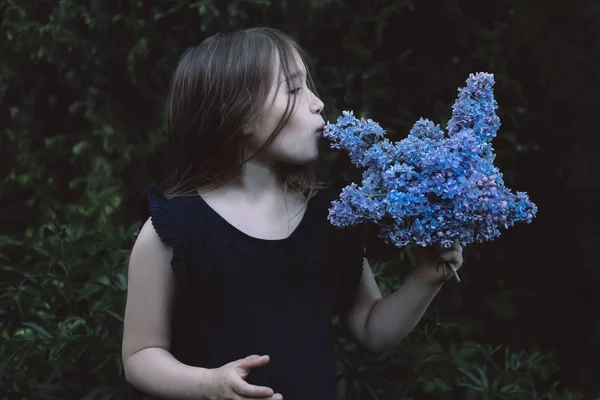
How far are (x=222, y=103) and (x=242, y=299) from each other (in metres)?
0.42

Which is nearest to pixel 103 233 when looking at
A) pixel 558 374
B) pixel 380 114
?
pixel 380 114

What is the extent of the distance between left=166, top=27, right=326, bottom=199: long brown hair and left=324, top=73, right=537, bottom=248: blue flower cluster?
8.7 inches

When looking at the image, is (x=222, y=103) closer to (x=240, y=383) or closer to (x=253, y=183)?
(x=253, y=183)

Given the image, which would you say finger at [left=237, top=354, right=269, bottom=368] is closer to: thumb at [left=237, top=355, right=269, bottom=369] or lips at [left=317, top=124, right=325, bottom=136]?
thumb at [left=237, top=355, right=269, bottom=369]

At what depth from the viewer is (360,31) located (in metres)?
3.32

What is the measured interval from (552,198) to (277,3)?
1.22 m

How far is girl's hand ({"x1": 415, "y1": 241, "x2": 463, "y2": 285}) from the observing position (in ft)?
5.78

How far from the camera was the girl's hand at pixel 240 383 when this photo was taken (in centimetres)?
160

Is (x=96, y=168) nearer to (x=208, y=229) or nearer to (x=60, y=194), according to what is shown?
(x=60, y=194)

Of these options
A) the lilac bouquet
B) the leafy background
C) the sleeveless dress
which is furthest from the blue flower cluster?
the leafy background

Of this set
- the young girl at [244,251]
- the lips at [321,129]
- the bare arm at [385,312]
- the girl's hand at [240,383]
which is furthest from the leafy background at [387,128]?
the girl's hand at [240,383]

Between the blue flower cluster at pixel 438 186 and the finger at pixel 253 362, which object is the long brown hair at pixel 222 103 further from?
the finger at pixel 253 362

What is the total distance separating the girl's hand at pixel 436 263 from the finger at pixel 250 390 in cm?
44

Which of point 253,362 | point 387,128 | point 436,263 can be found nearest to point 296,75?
point 436,263
